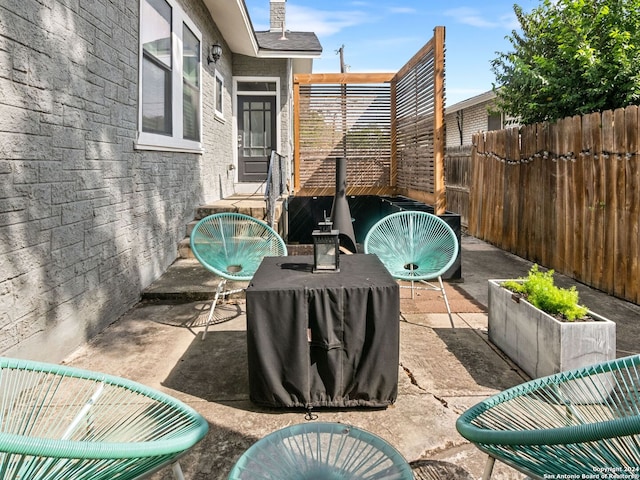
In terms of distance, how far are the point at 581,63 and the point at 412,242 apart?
334 centimetres

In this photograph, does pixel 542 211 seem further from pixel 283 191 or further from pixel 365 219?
pixel 283 191

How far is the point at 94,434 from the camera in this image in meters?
1.39

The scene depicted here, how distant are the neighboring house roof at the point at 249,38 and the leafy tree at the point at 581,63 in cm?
413

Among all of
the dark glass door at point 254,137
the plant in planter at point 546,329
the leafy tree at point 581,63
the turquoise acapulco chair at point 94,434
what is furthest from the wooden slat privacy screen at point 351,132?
the turquoise acapulco chair at point 94,434

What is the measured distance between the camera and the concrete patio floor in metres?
1.89

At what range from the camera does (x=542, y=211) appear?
5680 millimetres

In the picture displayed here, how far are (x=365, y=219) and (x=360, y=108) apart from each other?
6.07ft

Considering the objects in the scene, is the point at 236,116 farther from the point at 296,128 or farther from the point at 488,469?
the point at 488,469

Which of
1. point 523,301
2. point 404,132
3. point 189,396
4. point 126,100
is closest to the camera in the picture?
point 189,396

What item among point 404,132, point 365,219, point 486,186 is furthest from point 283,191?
point 486,186

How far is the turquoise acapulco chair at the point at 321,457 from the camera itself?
1.24 meters

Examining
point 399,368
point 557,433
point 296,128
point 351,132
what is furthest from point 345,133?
point 557,433

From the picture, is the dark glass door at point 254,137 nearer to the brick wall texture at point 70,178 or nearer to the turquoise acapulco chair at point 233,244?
the brick wall texture at point 70,178

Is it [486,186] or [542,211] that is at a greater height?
[486,186]
